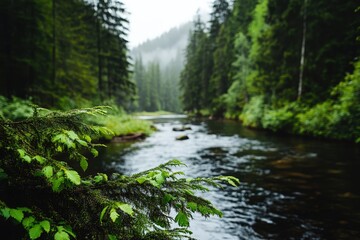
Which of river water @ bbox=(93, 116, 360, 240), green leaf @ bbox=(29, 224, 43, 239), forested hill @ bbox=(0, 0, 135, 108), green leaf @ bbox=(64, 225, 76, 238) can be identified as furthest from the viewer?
forested hill @ bbox=(0, 0, 135, 108)

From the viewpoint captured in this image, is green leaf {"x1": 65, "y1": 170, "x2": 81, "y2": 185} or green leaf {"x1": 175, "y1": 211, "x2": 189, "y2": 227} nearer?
green leaf {"x1": 65, "y1": 170, "x2": 81, "y2": 185}

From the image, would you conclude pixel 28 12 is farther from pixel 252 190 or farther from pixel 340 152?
pixel 340 152

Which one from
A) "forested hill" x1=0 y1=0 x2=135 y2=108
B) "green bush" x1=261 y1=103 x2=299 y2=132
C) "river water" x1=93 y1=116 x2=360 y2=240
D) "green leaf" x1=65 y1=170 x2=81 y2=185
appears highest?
"forested hill" x1=0 y1=0 x2=135 y2=108

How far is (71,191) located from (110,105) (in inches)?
991

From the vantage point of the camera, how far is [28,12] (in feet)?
61.9

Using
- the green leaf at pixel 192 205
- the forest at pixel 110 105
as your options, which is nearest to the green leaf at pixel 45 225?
the forest at pixel 110 105

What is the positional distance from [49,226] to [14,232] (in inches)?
17.9

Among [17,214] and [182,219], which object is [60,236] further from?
[182,219]

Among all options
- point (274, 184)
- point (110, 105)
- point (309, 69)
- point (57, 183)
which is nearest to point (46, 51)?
point (110, 105)

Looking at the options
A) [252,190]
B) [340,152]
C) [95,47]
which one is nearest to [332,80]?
[340,152]

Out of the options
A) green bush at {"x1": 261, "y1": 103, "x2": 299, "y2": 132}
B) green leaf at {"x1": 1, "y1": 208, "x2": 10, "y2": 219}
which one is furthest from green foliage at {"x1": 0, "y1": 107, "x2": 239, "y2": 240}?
green bush at {"x1": 261, "y1": 103, "x2": 299, "y2": 132}

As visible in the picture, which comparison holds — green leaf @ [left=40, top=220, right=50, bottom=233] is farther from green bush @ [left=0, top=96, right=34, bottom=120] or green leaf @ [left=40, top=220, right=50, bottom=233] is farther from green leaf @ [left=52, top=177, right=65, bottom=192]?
green bush @ [left=0, top=96, right=34, bottom=120]

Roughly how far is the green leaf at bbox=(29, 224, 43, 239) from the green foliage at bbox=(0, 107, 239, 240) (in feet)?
0.16

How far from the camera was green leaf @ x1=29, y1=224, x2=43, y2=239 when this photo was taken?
5.71ft
